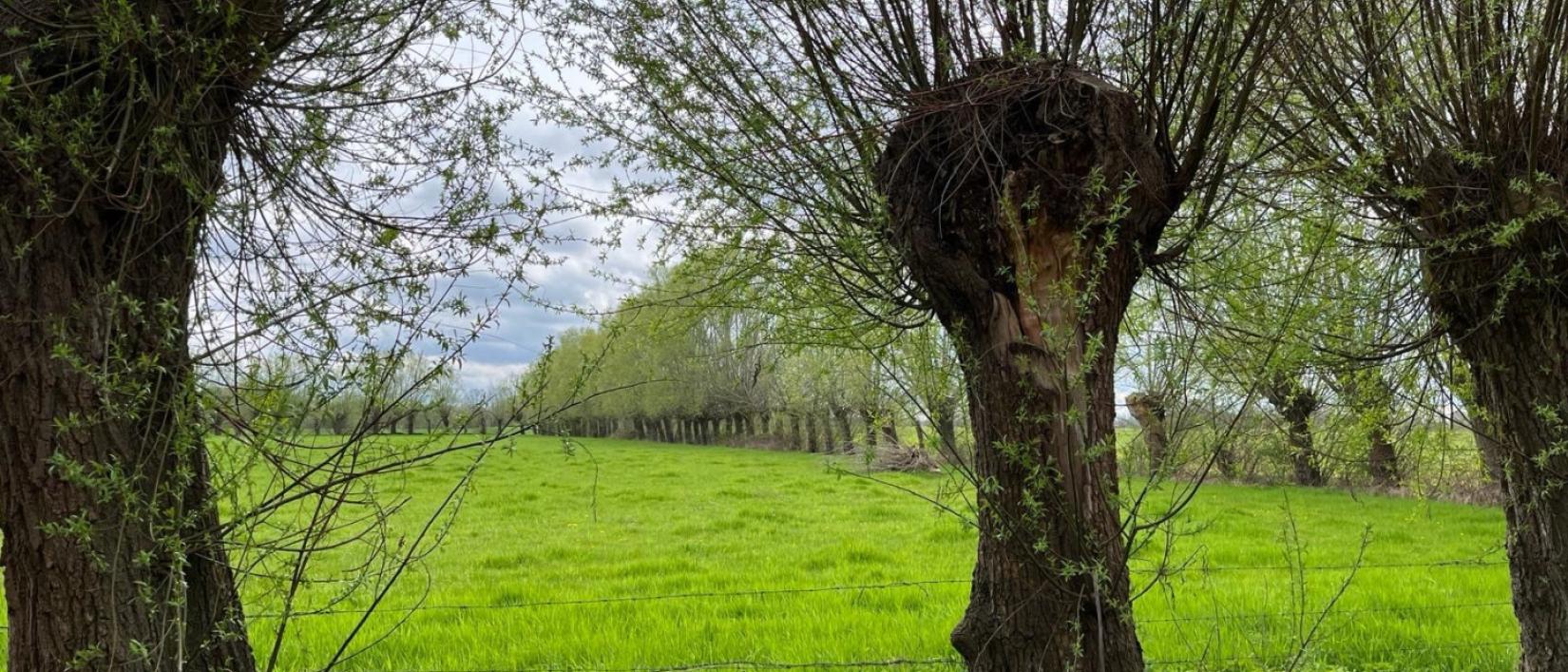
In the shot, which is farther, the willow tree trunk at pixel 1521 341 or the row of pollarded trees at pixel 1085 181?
the willow tree trunk at pixel 1521 341

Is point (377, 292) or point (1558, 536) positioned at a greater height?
point (377, 292)

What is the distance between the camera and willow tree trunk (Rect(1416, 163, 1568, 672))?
147 inches

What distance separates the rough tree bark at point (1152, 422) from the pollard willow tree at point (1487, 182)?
44.4 inches

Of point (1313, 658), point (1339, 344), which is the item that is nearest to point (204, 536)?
point (1339, 344)

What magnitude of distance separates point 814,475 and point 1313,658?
15.4m

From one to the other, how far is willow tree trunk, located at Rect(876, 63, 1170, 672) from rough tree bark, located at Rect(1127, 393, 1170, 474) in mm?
105

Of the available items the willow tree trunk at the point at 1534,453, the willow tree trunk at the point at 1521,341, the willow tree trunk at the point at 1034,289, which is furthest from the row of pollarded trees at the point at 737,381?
the willow tree trunk at the point at 1534,453

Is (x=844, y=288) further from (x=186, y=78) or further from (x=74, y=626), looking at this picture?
(x=74, y=626)

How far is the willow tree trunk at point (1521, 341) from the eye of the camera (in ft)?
12.2

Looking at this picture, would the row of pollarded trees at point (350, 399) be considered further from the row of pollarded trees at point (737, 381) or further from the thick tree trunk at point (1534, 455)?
the thick tree trunk at point (1534, 455)

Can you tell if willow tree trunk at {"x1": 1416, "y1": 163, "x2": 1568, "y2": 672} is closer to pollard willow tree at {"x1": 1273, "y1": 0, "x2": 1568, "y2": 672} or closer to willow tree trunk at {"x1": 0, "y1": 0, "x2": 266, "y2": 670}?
pollard willow tree at {"x1": 1273, "y1": 0, "x2": 1568, "y2": 672}

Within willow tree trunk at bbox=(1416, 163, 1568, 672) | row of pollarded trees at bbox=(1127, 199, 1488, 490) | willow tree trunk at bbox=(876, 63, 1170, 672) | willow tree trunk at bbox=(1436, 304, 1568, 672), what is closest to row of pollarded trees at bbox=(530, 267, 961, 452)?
willow tree trunk at bbox=(876, 63, 1170, 672)

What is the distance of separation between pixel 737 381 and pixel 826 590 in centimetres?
2743

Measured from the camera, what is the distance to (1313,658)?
5.46 meters
